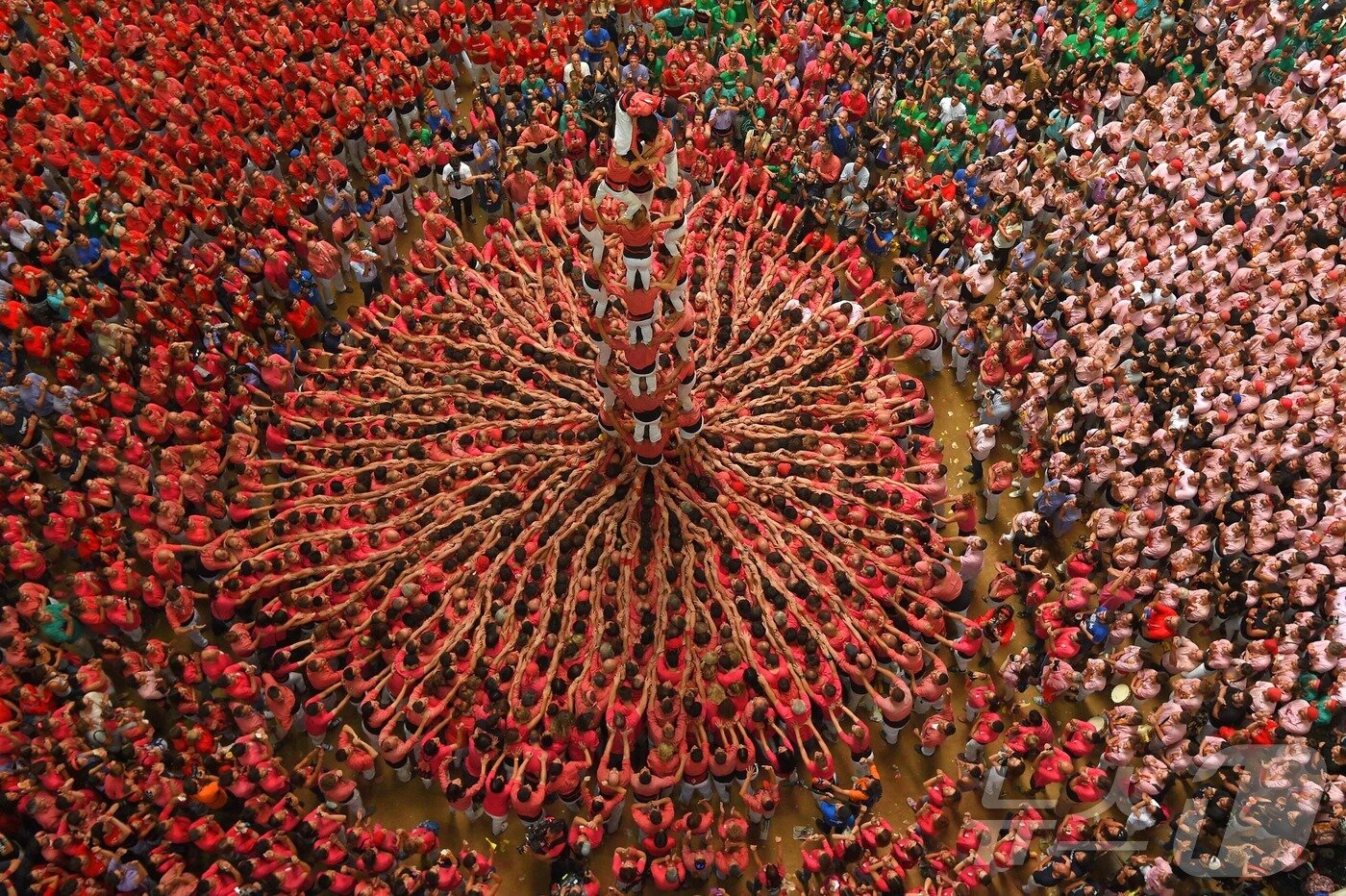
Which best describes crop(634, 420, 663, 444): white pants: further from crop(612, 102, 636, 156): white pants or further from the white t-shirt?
the white t-shirt

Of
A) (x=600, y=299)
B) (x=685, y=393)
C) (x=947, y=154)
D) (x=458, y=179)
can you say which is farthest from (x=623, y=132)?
(x=947, y=154)

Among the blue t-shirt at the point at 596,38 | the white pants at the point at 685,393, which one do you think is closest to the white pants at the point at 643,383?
the white pants at the point at 685,393

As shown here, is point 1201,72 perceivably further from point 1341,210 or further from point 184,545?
point 184,545

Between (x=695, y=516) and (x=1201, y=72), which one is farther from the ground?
(x=1201, y=72)

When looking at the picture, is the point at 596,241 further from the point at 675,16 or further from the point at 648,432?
the point at 675,16

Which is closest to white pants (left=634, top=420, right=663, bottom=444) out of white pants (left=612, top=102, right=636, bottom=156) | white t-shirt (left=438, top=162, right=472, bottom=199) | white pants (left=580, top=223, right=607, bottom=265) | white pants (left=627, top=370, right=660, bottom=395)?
white pants (left=627, top=370, right=660, bottom=395)

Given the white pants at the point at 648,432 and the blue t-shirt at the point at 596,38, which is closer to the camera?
the white pants at the point at 648,432

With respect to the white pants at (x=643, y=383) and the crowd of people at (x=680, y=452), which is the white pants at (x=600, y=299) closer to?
the crowd of people at (x=680, y=452)

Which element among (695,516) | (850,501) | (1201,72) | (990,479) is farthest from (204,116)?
(1201,72)
